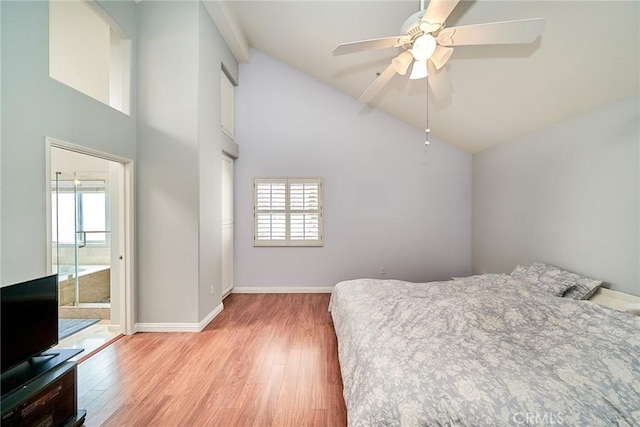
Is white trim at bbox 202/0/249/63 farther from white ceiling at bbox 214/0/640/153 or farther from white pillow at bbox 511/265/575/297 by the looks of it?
white pillow at bbox 511/265/575/297

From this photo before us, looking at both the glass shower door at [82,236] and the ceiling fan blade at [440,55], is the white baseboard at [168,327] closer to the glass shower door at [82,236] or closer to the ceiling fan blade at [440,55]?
the glass shower door at [82,236]

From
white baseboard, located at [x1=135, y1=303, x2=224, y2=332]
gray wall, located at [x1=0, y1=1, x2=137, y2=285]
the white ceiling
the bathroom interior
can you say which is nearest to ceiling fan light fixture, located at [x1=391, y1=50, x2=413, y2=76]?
the white ceiling

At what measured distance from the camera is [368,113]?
13.9 ft

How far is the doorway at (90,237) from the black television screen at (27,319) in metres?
0.49

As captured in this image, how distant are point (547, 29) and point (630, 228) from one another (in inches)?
68.7

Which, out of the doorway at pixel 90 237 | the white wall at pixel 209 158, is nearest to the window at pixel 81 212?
the doorway at pixel 90 237

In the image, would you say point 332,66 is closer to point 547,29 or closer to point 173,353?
point 547,29

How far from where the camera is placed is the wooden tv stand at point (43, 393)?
4.19 ft

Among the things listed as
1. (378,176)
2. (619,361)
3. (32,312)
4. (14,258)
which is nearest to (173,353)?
(32,312)

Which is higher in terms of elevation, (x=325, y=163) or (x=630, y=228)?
(x=325, y=163)

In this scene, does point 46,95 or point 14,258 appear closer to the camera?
point 14,258

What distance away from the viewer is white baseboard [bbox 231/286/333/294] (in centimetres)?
419

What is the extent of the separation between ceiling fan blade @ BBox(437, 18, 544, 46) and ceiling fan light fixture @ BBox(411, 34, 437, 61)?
0.06 m

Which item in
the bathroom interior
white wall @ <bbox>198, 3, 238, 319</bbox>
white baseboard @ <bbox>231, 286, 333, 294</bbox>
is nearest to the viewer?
white wall @ <bbox>198, 3, 238, 319</bbox>
